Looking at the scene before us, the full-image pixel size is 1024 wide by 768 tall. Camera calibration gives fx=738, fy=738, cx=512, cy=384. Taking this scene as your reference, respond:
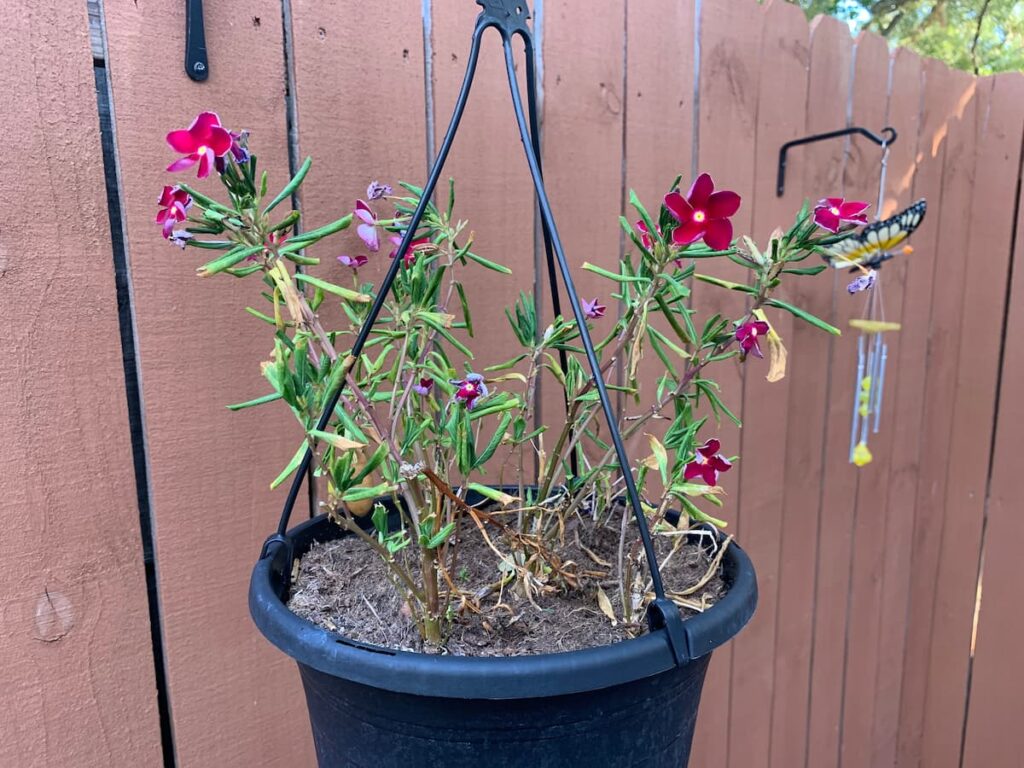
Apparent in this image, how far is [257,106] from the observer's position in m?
0.89

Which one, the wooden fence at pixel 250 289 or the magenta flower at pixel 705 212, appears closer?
the magenta flower at pixel 705 212

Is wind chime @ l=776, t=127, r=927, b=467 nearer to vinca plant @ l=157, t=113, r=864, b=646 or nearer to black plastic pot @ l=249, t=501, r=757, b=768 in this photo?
vinca plant @ l=157, t=113, r=864, b=646

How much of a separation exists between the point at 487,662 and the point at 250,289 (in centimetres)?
57

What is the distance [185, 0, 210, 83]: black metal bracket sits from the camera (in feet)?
2.73

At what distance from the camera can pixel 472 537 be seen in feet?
2.89

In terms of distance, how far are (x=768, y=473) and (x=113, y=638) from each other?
1259 millimetres

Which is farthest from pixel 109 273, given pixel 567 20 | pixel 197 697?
pixel 567 20

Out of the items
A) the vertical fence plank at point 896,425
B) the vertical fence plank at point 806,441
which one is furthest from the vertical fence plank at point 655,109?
the vertical fence plank at point 896,425

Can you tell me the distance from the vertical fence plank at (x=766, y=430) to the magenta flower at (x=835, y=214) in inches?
31.6

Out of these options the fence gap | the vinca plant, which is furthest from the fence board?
the fence gap

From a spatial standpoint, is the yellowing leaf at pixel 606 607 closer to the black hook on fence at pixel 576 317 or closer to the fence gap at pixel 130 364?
the black hook on fence at pixel 576 317

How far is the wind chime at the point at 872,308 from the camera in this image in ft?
4.73

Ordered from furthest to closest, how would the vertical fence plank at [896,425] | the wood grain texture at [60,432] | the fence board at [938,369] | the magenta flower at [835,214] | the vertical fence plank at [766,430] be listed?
the fence board at [938,369], the vertical fence plank at [896,425], the vertical fence plank at [766,430], the wood grain texture at [60,432], the magenta flower at [835,214]

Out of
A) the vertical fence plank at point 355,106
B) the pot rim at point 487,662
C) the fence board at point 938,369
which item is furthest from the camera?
the fence board at point 938,369
